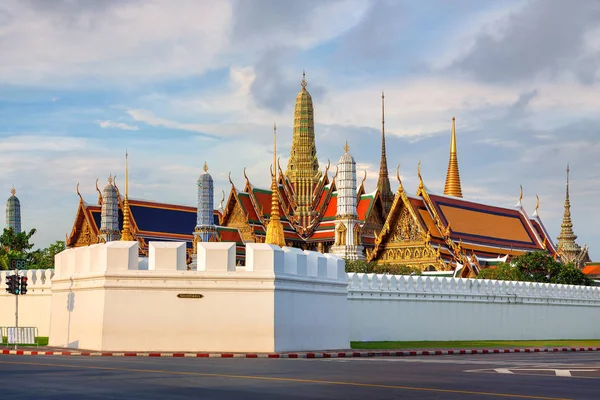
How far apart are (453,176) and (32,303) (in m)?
52.4

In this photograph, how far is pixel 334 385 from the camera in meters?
16.6

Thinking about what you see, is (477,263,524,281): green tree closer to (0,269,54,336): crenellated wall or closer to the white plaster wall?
the white plaster wall

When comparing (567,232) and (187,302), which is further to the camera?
(567,232)

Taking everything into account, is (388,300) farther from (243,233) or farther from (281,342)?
(243,233)

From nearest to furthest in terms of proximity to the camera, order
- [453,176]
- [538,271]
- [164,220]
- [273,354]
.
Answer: [273,354], [538,271], [164,220], [453,176]

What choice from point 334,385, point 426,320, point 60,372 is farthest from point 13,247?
point 334,385

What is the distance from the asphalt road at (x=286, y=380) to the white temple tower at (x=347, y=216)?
47.3 metres

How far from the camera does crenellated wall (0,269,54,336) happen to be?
38.4 m

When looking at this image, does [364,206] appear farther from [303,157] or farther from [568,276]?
[568,276]

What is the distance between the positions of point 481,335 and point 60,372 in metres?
26.6

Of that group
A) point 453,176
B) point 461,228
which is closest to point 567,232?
point 453,176

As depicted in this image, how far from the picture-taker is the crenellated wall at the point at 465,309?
38375 mm

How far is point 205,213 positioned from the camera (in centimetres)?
7750

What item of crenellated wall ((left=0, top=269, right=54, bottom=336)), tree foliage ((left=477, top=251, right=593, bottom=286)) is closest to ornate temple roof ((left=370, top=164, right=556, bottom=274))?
tree foliage ((left=477, top=251, right=593, bottom=286))
